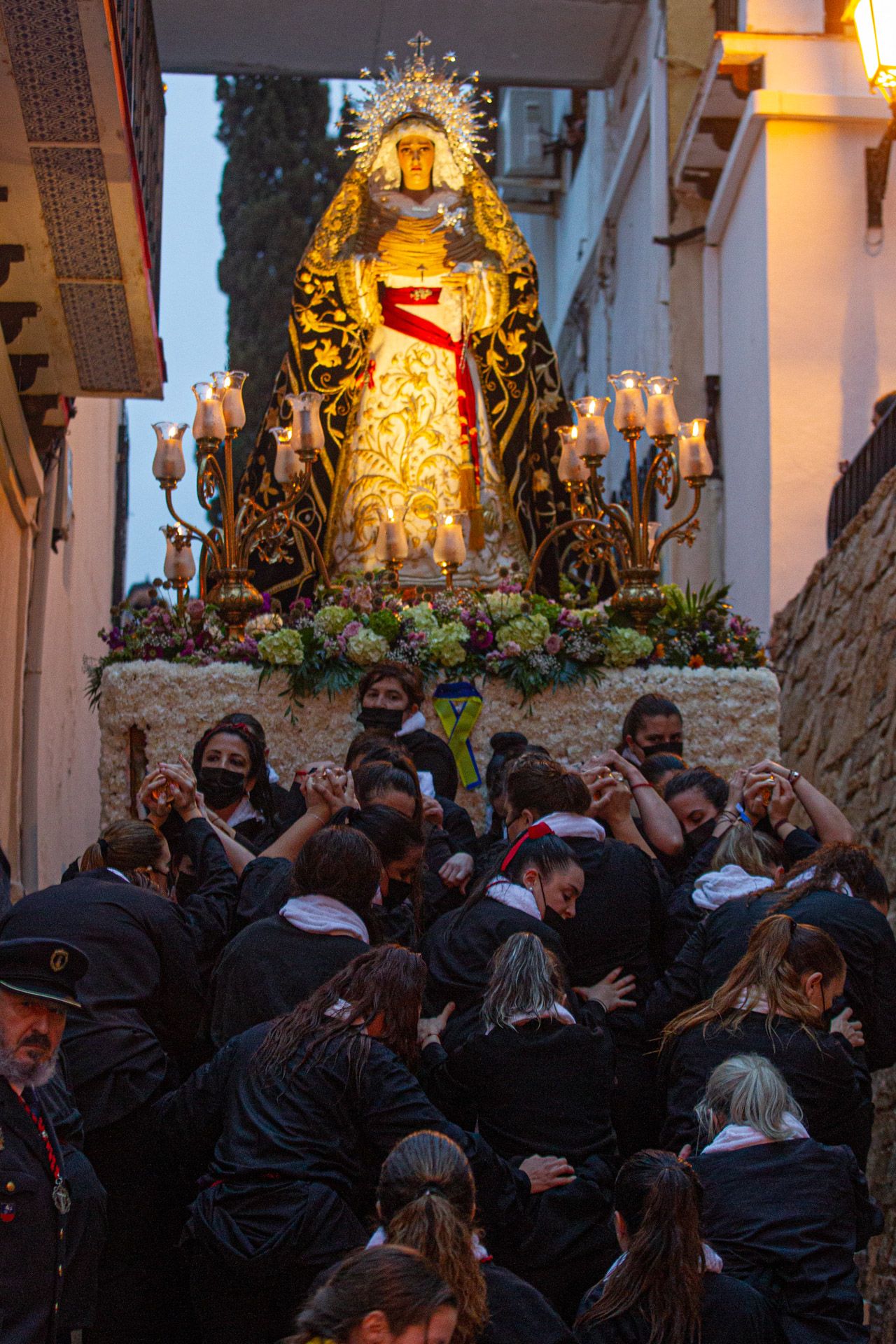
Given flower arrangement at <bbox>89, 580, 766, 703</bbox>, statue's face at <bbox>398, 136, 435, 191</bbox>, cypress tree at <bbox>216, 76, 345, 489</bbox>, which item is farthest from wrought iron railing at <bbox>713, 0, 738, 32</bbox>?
cypress tree at <bbox>216, 76, 345, 489</bbox>

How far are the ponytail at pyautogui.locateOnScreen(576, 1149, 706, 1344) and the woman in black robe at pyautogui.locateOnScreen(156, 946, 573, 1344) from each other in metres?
0.52

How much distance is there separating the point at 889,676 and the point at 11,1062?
22.1 feet

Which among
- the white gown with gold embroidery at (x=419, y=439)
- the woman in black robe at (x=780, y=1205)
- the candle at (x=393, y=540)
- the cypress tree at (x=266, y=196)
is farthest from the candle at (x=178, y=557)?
the cypress tree at (x=266, y=196)

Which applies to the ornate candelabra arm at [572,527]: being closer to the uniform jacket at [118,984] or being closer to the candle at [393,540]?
the candle at [393,540]

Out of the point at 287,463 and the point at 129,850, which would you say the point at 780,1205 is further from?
the point at 287,463

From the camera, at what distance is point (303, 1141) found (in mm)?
3783

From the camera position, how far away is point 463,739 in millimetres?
8266

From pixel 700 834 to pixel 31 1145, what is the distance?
3.17m

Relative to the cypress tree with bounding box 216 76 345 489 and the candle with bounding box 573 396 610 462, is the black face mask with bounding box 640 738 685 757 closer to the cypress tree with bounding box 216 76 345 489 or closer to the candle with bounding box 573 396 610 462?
the candle with bounding box 573 396 610 462

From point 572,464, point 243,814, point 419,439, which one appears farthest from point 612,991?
point 419,439

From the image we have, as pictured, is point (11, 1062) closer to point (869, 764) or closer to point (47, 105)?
point (47, 105)

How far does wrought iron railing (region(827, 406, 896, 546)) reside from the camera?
418 inches

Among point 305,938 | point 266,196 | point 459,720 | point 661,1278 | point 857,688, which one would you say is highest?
point 266,196

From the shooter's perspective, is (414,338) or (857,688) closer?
(857,688)
